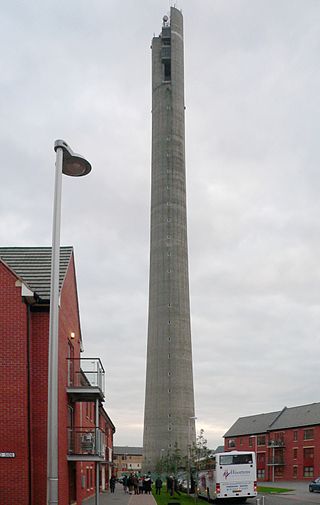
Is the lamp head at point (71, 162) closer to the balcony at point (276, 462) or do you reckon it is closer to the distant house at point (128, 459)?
the balcony at point (276, 462)

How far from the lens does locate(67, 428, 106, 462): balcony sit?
69.9ft

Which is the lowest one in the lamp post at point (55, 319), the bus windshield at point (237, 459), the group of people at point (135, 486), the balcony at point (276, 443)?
the balcony at point (276, 443)

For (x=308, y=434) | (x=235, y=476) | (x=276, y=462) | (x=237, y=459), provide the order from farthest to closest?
(x=276, y=462)
(x=308, y=434)
(x=237, y=459)
(x=235, y=476)

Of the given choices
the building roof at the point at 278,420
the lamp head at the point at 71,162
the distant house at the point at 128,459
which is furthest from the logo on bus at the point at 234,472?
the distant house at the point at 128,459

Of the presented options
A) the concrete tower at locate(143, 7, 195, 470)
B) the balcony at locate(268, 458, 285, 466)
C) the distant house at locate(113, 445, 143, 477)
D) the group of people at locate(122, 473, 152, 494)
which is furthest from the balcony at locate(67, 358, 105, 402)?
the distant house at locate(113, 445, 143, 477)

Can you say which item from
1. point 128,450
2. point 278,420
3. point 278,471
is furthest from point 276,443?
point 128,450

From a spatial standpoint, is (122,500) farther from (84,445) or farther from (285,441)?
(285,441)

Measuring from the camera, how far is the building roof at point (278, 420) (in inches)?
3018

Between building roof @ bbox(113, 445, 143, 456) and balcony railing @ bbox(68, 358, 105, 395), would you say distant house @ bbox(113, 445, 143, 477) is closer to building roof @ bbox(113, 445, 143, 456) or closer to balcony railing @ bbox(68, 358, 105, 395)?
building roof @ bbox(113, 445, 143, 456)

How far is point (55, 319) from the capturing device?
10.5 meters

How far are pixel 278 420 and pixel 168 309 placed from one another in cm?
2359

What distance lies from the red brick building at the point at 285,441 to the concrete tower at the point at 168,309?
11991 mm

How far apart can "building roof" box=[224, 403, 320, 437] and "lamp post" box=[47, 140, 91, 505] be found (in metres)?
66.1

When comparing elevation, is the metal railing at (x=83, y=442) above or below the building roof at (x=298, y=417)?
above
